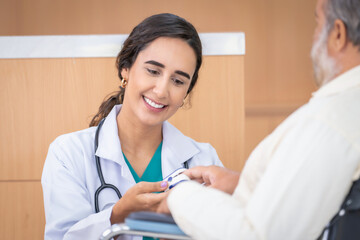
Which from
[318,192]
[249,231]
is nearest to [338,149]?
[318,192]

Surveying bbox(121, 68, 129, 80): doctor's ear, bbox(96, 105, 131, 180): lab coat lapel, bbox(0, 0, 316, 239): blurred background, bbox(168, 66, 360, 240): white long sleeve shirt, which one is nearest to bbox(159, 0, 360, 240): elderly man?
bbox(168, 66, 360, 240): white long sleeve shirt

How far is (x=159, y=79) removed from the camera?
1274 mm

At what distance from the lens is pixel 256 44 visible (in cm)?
287

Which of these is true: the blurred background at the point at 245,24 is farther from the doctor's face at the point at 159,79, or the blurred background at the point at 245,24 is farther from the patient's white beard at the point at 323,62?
the patient's white beard at the point at 323,62

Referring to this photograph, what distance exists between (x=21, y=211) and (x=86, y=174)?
51 centimetres

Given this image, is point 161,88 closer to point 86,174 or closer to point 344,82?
point 86,174

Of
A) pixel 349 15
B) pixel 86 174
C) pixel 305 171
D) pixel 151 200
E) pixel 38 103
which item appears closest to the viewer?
pixel 305 171

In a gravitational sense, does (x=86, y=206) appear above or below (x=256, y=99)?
below

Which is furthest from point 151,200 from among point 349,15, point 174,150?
point 349,15

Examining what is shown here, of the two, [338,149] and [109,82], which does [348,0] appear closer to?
[338,149]

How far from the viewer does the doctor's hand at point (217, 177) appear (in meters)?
0.92

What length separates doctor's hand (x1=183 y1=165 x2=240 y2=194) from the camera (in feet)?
3.03

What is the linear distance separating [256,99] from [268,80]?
16 cm

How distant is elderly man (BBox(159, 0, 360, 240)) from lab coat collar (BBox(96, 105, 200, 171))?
573mm
